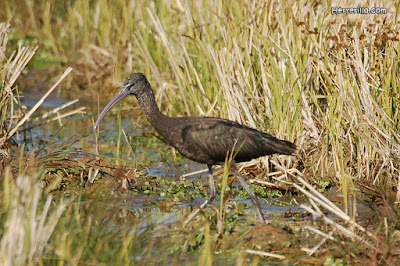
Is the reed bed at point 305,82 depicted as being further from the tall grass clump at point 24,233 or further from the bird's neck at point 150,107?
the tall grass clump at point 24,233

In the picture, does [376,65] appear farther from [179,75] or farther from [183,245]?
[183,245]

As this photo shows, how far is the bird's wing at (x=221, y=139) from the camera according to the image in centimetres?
585

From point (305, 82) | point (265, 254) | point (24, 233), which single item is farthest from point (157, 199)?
point (24, 233)

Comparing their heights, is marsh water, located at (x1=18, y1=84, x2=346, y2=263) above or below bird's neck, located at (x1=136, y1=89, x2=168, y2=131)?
below

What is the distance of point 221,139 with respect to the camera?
233 inches

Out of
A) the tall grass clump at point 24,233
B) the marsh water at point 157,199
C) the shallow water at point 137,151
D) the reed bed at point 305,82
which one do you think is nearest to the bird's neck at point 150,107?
the marsh water at point 157,199

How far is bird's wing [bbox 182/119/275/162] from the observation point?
19.2ft

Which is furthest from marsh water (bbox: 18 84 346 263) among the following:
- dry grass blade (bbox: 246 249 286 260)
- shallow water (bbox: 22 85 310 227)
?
dry grass blade (bbox: 246 249 286 260)

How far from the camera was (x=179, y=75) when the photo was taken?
735cm

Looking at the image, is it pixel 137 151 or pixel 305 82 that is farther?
pixel 137 151

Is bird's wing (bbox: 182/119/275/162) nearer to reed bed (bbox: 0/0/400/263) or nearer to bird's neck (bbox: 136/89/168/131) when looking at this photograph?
bird's neck (bbox: 136/89/168/131)

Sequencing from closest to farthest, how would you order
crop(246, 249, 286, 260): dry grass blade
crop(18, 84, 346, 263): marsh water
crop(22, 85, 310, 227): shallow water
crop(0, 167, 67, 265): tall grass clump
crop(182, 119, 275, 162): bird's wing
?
crop(0, 167, 67, 265): tall grass clump, crop(246, 249, 286, 260): dry grass blade, crop(18, 84, 346, 263): marsh water, crop(182, 119, 275, 162): bird's wing, crop(22, 85, 310, 227): shallow water

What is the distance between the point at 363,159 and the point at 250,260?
2.02m

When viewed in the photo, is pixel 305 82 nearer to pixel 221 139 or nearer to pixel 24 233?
pixel 221 139
